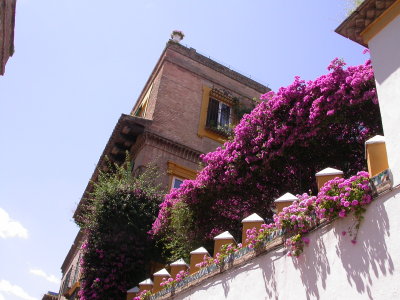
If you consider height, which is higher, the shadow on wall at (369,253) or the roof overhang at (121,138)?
the roof overhang at (121,138)

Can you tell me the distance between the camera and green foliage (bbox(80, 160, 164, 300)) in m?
10.7

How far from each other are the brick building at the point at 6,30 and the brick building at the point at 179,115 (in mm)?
4336

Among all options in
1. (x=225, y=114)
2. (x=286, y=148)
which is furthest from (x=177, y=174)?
(x=286, y=148)

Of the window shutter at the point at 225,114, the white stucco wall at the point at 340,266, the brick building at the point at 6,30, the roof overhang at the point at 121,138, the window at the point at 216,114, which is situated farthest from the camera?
the window shutter at the point at 225,114

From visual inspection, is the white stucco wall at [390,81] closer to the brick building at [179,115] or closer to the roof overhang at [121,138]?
the brick building at [179,115]

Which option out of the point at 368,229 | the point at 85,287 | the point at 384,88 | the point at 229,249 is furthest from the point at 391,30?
the point at 85,287

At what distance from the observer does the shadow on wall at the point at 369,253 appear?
4281mm

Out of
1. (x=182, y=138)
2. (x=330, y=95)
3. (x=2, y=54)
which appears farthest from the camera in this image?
(x=182, y=138)

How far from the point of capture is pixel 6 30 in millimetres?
10359

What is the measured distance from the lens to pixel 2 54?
1072 centimetres

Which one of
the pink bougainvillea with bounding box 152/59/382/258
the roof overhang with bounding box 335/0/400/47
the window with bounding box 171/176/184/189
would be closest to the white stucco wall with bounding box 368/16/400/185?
the roof overhang with bounding box 335/0/400/47

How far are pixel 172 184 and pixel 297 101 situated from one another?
20.8 feet

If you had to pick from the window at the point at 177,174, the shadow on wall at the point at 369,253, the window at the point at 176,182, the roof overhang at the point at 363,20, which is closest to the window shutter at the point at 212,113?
Answer: the window at the point at 177,174

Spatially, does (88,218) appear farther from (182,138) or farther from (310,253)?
(310,253)
